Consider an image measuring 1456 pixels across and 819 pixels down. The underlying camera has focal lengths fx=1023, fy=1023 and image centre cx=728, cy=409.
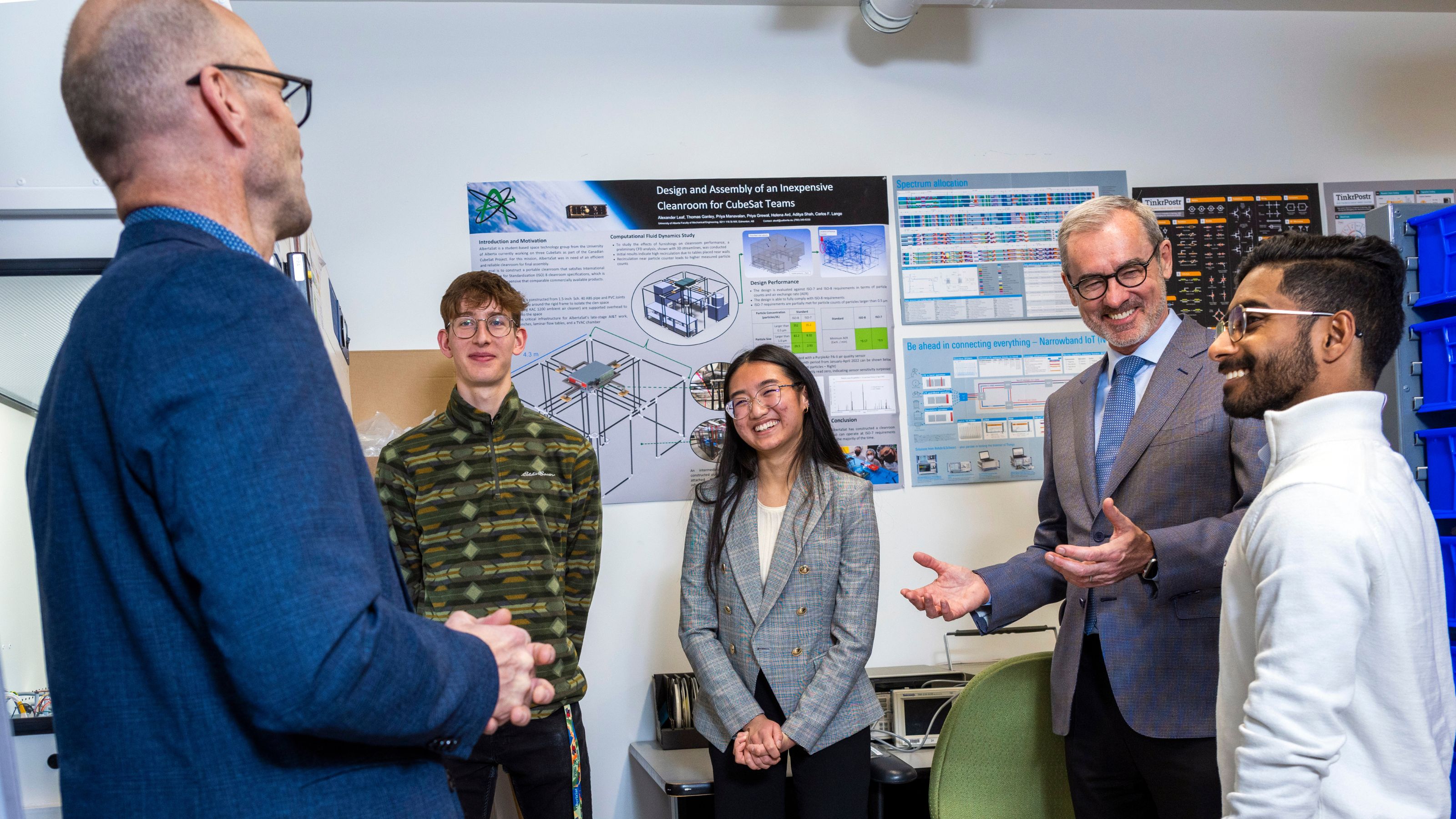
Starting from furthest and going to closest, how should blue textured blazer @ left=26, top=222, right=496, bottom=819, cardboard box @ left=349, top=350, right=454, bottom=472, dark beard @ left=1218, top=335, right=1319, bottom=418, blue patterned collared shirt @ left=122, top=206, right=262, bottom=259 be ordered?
cardboard box @ left=349, top=350, right=454, bottom=472
dark beard @ left=1218, top=335, right=1319, bottom=418
blue patterned collared shirt @ left=122, top=206, right=262, bottom=259
blue textured blazer @ left=26, top=222, right=496, bottom=819

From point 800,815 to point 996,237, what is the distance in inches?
83.9

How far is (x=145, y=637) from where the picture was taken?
2.86 feet

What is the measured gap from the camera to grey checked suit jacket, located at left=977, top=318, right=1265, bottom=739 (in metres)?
1.81

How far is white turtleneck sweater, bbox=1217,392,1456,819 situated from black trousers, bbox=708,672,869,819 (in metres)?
1.10

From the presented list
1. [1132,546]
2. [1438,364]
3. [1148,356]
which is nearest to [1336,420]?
[1132,546]

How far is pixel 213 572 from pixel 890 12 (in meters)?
2.99

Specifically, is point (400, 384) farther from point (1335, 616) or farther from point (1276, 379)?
point (1335, 616)

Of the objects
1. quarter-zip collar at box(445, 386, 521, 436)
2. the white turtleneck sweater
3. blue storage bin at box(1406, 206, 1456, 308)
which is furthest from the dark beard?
quarter-zip collar at box(445, 386, 521, 436)

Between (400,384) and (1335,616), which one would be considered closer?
(1335,616)

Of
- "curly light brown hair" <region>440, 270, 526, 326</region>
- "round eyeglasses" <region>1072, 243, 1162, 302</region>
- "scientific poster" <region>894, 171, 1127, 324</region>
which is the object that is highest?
"scientific poster" <region>894, 171, 1127, 324</region>

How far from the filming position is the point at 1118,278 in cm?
209

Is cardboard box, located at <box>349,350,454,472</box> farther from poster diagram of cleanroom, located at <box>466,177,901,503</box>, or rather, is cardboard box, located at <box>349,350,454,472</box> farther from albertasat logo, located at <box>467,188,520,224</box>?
albertasat logo, located at <box>467,188,520,224</box>

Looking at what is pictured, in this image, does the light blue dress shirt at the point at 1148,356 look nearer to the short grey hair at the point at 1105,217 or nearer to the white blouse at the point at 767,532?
the short grey hair at the point at 1105,217

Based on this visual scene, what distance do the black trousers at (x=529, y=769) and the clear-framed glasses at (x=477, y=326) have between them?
967mm
